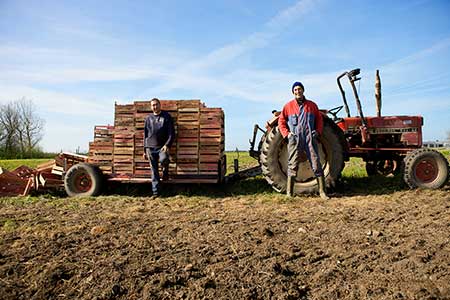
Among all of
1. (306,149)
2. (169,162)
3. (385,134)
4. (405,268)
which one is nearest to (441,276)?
(405,268)

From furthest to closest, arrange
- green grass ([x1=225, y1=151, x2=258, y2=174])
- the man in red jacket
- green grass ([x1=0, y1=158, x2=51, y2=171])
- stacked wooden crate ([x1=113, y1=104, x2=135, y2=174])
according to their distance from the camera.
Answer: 1. green grass ([x1=0, y1=158, x2=51, y2=171])
2. green grass ([x1=225, y1=151, x2=258, y2=174])
3. stacked wooden crate ([x1=113, y1=104, x2=135, y2=174])
4. the man in red jacket

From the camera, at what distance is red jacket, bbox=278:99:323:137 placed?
538 cm

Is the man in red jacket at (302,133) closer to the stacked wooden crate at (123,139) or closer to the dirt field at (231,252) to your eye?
the dirt field at (231,252)

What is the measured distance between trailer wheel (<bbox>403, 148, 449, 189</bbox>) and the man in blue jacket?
4.21m

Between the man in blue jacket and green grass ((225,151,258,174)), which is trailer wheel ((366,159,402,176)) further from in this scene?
the man in blue jacket

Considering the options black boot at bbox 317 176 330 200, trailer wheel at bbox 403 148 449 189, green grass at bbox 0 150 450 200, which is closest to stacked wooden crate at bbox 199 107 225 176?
green grass at bbox 0 150 450 200

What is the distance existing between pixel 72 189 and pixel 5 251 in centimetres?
323

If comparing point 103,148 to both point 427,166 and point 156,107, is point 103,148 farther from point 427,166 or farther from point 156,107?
point 427,166

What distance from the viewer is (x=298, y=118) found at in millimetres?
5434

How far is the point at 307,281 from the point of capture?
2266mm

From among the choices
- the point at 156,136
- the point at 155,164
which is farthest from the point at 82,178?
the point at 156,136

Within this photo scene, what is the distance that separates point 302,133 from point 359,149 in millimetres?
1771

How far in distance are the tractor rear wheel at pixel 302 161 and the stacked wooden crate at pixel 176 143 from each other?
915mm

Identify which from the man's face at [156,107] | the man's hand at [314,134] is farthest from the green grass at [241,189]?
the man's face at [156,107]
